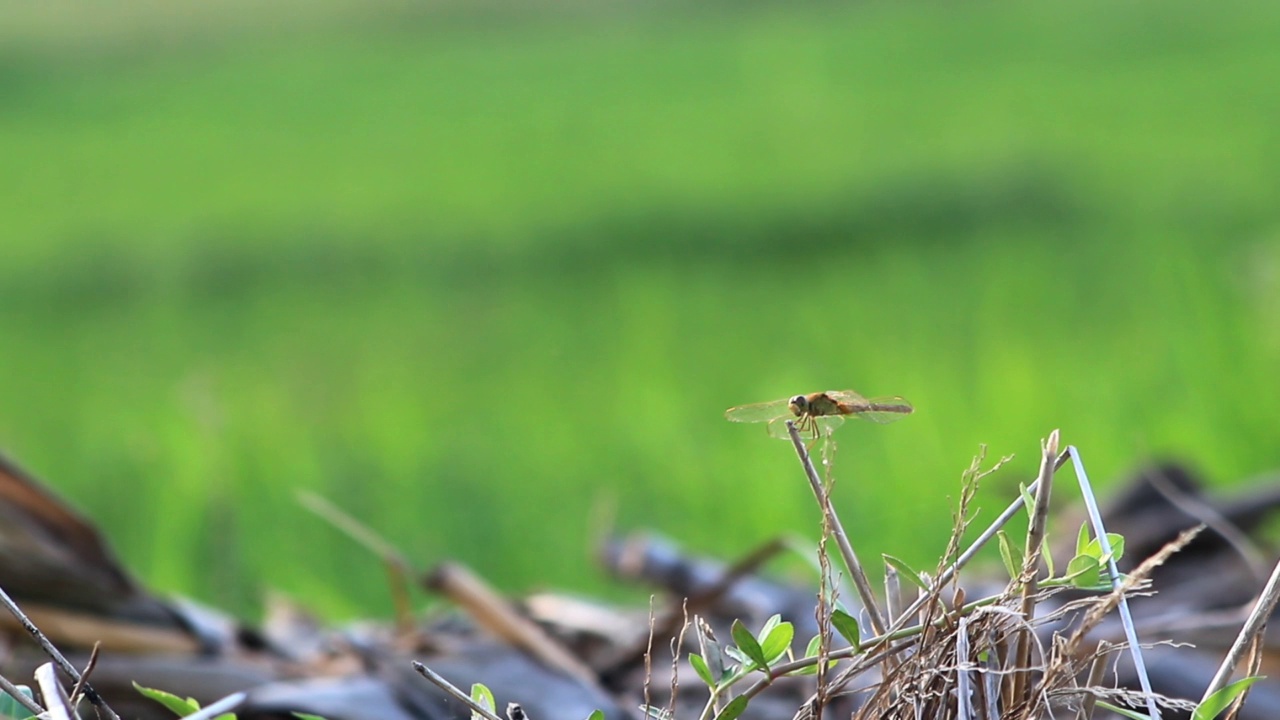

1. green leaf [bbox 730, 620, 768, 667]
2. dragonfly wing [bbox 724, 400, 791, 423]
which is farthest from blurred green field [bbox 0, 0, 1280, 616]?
green leaf [bbox 730, 620, 768, 667]

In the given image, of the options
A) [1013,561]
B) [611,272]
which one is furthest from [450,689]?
[611,272]

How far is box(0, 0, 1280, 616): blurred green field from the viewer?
6.13ft

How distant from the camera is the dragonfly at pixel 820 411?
1.84ft

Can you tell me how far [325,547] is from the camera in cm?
172

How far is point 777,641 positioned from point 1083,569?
0.10 m

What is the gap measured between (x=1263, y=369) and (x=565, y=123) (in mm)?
2332

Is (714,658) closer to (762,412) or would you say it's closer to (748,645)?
(748,645)

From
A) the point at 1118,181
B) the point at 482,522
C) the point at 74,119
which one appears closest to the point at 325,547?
the point at 482,522

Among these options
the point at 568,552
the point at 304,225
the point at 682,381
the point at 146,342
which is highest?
the point at 304,225

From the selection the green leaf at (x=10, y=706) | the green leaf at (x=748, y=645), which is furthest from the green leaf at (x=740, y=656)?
the green leaf at (x=10, y=706)

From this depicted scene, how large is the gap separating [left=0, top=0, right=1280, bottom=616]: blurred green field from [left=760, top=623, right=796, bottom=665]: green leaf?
3.36ft

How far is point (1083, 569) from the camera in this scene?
1.45 ft

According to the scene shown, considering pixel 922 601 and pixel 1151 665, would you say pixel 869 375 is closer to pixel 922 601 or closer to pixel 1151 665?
pixel 1151 665

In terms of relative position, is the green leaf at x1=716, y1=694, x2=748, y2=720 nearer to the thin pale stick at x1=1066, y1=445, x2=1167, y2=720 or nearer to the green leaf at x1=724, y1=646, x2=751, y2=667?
the green leaf at x1=724, y1=646, x2=751, y2=667
